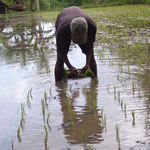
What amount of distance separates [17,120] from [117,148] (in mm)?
1293

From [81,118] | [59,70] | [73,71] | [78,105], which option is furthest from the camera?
[59,70]

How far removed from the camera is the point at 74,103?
4008 millimetres

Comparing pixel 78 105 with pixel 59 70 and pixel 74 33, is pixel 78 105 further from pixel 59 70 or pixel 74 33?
pixel 59 70

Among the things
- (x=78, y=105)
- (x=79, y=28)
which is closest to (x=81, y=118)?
(x=78, y=105)

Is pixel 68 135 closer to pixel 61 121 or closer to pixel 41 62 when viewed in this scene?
pixel 61 121

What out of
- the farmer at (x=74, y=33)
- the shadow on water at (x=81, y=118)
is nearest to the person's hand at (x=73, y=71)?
the farmer at (x=74, y=33)

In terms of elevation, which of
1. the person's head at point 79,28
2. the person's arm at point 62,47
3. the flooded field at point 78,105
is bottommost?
the flooded field at point 78,105

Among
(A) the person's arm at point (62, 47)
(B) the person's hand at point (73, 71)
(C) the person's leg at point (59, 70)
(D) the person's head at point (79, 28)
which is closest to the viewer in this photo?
(D) the person's head at point (79, 28)

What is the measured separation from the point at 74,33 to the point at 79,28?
0.12 metres

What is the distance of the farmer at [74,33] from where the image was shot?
14.0 ft

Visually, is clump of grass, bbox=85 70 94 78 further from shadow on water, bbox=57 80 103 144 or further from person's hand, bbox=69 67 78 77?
shadow on water, bbox=57 80 103 144

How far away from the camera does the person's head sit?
422 centimetres

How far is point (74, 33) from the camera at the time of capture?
14.1 ft

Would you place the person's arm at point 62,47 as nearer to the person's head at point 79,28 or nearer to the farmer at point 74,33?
the farmer at point 74,33
